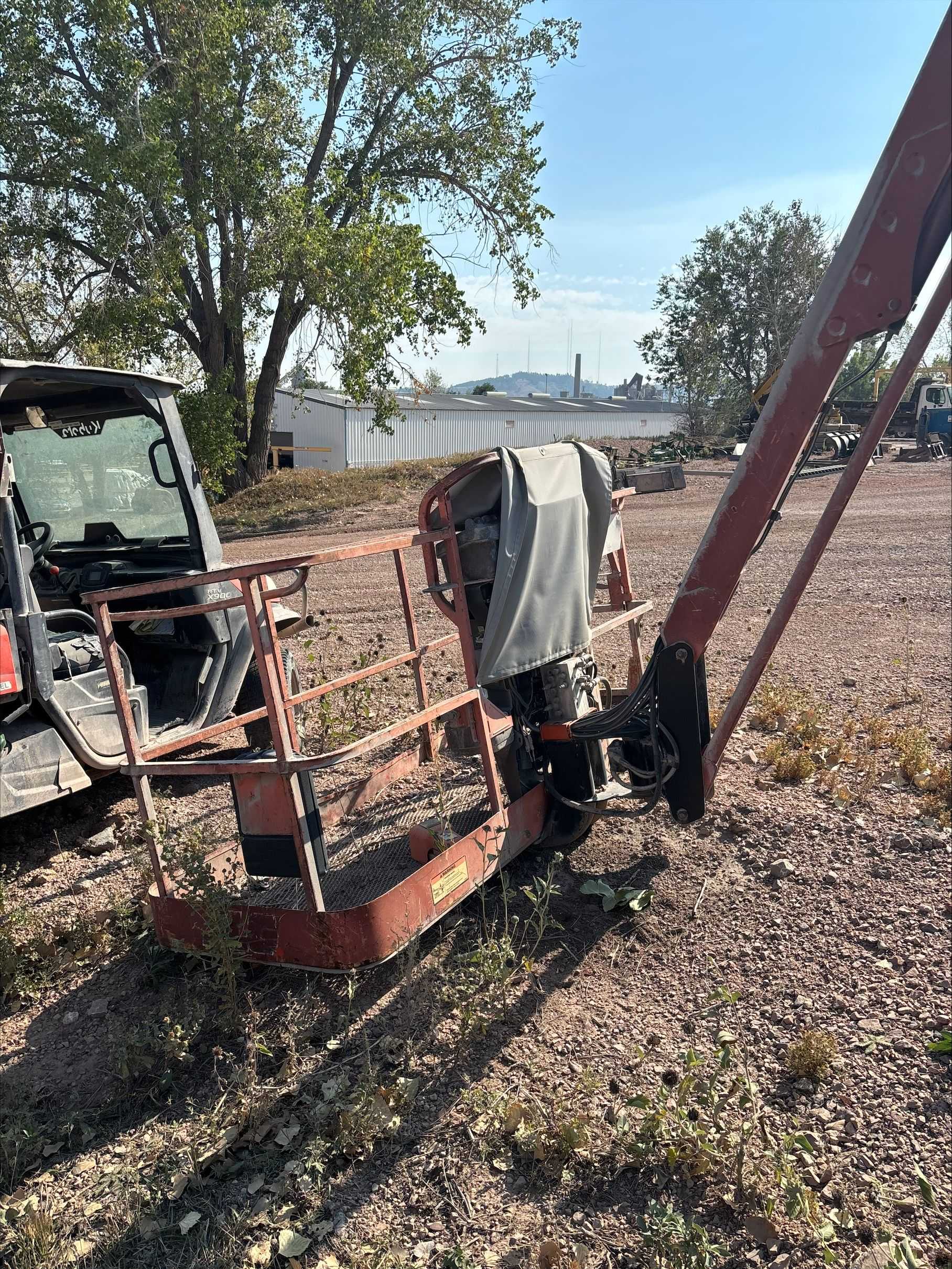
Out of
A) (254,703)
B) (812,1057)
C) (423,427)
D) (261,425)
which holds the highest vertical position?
(261,425)

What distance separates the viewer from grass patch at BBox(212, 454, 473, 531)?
19.9 meters

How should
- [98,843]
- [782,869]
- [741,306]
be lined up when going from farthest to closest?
[741,306] < [98,843] < [782,869]

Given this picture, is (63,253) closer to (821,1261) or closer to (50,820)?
(50,820)

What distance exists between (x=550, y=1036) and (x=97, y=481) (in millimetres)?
4113

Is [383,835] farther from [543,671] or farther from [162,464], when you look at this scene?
[162,464]

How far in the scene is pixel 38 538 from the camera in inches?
225

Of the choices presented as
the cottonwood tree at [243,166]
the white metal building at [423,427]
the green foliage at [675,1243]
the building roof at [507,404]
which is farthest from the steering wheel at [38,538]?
the building roof at [507,404]

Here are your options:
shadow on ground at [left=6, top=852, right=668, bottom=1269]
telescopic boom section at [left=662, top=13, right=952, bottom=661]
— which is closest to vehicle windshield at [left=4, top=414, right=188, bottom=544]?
shadow on ground at [left=6, top=852, right=668, bottom=1269]

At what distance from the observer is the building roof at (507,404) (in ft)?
135

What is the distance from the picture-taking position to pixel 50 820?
545cm

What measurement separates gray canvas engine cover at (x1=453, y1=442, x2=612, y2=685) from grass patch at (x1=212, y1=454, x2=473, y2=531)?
15102 millimetres

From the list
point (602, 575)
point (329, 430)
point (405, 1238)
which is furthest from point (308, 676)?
point (329, 430)

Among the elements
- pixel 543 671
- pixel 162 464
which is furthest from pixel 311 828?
pixel 162 464

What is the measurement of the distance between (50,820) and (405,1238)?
11.5 ft
